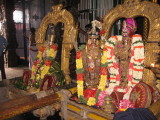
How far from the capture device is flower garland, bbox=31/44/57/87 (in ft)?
16.1

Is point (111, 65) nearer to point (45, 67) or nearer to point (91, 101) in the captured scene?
point (91, 101)

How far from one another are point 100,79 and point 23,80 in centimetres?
292

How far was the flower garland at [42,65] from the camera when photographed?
4.90m

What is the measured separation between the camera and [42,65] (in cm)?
527

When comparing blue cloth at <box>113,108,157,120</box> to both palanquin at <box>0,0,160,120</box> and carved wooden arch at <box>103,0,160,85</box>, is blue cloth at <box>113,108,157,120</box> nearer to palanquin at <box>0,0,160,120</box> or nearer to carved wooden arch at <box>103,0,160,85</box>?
palanquin at <box>0,0,160,120</box>

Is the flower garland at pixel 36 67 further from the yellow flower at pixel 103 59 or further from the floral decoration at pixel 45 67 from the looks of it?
the yellow flower at pixel 103 59

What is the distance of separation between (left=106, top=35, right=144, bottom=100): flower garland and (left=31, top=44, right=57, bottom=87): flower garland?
6.49 feet

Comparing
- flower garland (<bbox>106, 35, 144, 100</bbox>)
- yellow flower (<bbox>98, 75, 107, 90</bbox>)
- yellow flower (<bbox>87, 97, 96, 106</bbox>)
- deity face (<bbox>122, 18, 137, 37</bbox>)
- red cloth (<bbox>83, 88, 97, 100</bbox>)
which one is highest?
deity face (<bbox>122, 18, 137, 37</bbox>)

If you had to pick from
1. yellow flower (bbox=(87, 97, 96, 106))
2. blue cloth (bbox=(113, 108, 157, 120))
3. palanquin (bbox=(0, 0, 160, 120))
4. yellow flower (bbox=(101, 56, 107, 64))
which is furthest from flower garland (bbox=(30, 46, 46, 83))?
blue cloth (bbox=(113, 108, 157, 120))

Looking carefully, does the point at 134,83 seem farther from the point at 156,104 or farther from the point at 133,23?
the point at 133,23

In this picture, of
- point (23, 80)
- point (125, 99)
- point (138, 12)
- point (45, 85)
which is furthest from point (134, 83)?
point (23, 80)

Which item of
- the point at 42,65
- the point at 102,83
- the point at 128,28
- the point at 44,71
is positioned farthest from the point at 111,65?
the point at 42,65

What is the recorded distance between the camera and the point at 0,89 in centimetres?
487

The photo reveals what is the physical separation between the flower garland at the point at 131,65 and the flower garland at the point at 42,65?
6.49 ft
